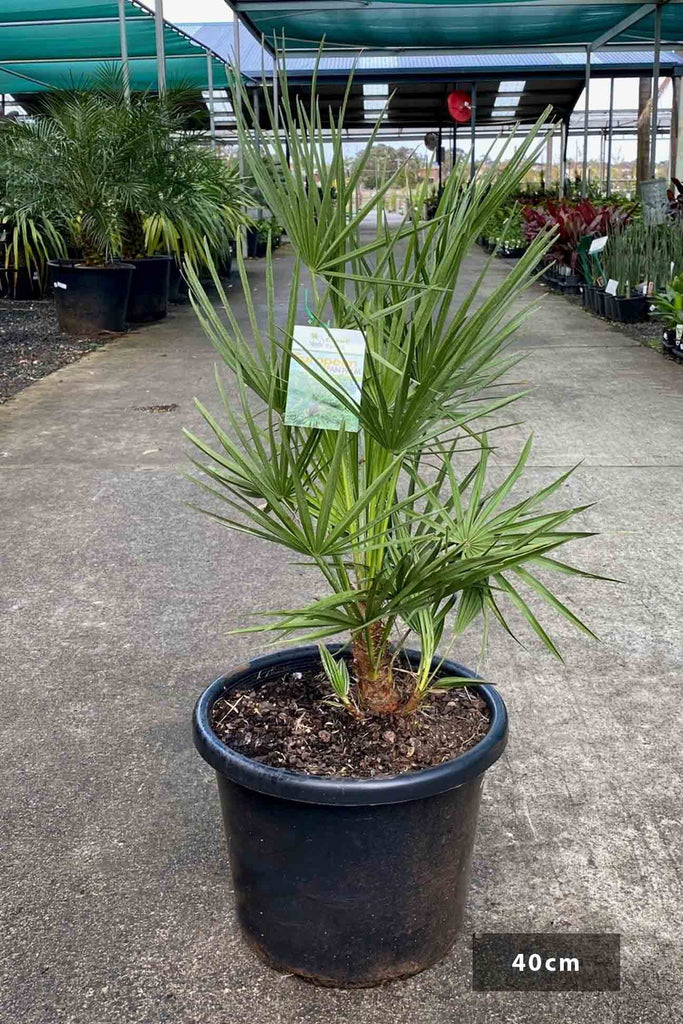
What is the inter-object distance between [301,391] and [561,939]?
1059mm

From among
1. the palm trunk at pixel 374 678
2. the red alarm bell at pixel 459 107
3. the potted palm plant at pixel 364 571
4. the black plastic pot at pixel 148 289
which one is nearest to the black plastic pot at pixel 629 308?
the black plastic pot at pixel 148 289

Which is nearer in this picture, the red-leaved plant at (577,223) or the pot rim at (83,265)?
the pot rim at (83,265)

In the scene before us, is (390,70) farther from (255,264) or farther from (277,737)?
(277,737)

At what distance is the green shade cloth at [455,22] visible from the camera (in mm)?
11461

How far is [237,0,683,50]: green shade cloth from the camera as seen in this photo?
11461 millimetres

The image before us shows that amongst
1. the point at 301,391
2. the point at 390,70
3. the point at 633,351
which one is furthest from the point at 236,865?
the point at 390,70

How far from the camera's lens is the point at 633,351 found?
7.86 meters

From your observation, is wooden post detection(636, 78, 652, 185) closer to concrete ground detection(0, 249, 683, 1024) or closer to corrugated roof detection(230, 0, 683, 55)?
corrugated roof detection(230, 0, 683, 55)

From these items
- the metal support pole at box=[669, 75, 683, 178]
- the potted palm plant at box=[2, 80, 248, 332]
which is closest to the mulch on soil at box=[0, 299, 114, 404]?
the potted palm plant at box=[2, 80, 248, 332]

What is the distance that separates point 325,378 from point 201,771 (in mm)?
1149

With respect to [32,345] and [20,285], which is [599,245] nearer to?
[32,345]

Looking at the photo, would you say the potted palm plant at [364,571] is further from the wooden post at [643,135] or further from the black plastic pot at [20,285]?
the wooden post at [643,135]

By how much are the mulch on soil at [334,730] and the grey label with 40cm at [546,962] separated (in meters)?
0.36

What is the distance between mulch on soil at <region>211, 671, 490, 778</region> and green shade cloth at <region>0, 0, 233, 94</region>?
9718 millimetres
